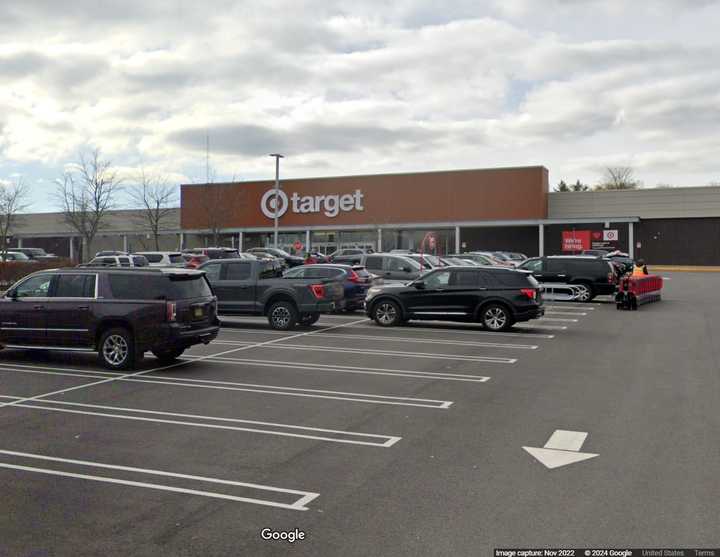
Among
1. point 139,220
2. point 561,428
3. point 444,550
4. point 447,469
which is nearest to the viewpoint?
point 444,550

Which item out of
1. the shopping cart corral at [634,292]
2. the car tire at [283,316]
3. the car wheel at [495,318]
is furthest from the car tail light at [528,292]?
the shopping cart corral at [634,292]

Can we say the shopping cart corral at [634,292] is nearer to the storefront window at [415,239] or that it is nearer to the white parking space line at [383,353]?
the white parking space line at [383,353]

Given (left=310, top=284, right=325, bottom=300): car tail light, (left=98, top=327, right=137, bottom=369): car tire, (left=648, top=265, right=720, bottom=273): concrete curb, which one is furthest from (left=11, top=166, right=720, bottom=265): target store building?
(left=98, top=327, right=137, bottom=369): car tire

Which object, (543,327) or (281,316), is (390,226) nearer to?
(543,327)

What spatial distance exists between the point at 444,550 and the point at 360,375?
7.32m

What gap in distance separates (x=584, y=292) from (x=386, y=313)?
11091 mm

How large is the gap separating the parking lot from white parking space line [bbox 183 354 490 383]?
0.05 meters

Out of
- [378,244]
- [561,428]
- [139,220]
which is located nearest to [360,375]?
[561,428]

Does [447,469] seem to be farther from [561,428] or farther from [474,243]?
[474,243]

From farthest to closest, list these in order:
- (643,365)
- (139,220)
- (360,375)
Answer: (139,220), (643,365), (360,375)

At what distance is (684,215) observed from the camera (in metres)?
56.9

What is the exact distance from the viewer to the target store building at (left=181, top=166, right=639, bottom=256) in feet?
189

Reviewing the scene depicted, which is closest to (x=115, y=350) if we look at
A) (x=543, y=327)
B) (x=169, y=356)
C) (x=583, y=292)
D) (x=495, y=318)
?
(x=169, y=356)

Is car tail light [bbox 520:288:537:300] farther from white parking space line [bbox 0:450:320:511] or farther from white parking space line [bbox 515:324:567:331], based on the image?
white parking space line [bbox 0:450:320:511]
